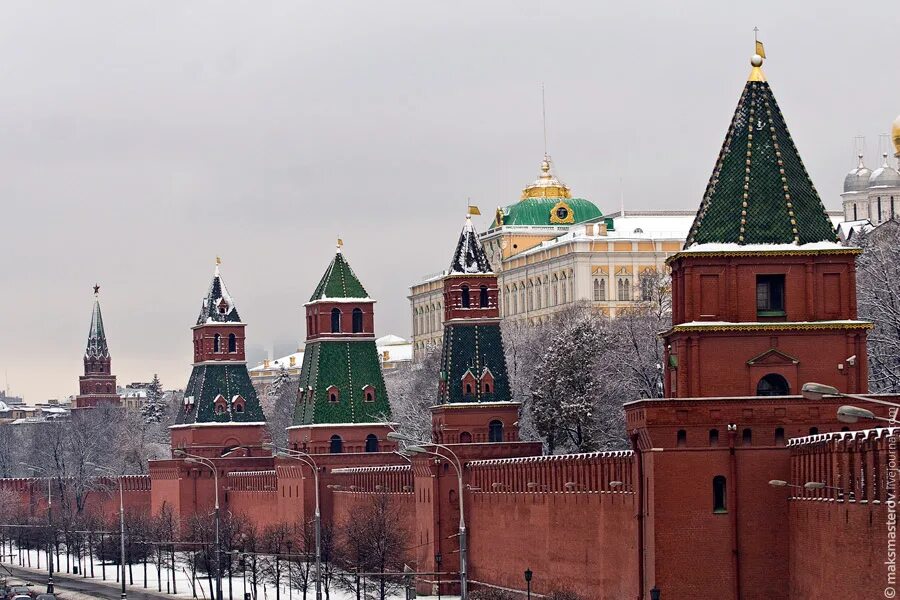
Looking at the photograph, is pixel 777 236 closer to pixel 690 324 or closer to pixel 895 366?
pixel 690 324

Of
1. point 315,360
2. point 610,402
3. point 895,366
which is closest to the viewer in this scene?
point 895,366

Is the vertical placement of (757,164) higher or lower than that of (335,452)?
higher

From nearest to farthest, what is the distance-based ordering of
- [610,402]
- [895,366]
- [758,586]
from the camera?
[758,586] < [895,366] < [610,402]

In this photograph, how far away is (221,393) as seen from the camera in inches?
5674

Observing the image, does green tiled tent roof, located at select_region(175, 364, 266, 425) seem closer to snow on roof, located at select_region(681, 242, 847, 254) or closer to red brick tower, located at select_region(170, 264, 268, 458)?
red brick tower, located at select_region(170, 264, 268, 458)

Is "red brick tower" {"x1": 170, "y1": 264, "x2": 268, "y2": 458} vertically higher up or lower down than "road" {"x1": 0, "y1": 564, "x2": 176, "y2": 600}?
higher up

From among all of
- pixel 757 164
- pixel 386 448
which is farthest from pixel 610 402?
pixel 757 164

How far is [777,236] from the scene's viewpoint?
7312cm

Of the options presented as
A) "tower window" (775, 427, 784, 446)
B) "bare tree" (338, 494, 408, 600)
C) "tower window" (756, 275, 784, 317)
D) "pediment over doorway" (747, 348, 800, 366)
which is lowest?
"bare tree" (338, 494, 408, 600)

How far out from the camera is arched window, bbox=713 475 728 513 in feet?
235

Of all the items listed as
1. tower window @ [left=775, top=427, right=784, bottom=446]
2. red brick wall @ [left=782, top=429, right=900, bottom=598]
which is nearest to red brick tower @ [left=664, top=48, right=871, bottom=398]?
tower window @ [left=775, top=427, right=784, bottom=446]

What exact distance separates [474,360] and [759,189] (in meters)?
34.0

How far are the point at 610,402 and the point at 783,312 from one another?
45.6 metres

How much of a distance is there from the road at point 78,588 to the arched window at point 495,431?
16262 mm
